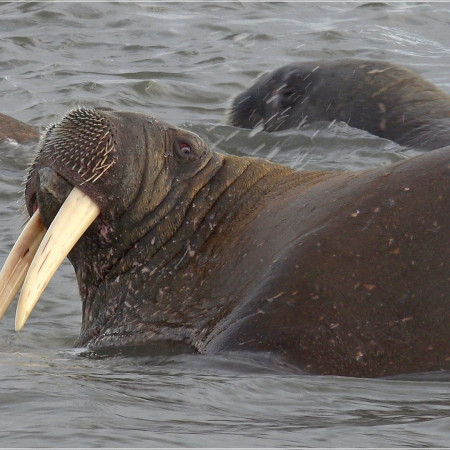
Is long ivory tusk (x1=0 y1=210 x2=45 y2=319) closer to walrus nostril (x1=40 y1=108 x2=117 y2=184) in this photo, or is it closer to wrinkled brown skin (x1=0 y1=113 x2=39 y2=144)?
walrus nostril (x1=40 y1=108 x2=117 y2=184)

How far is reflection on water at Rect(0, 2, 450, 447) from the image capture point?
4941 mm

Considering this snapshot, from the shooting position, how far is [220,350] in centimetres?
629

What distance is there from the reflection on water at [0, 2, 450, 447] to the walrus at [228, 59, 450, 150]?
0.20m

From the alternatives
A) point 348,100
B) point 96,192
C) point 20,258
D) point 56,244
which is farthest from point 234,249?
point 348,100

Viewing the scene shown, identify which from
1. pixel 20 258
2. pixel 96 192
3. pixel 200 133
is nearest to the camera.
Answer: pixel 96 192

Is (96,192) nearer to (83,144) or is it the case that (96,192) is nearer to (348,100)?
(83,144)

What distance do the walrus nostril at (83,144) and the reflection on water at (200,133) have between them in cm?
100

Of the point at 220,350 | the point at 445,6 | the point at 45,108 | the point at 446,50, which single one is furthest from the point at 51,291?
the point at 445,6

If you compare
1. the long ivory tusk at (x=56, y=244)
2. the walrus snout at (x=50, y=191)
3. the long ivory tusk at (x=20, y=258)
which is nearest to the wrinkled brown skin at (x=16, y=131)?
the long ivory tusk at (x=20, y=258)

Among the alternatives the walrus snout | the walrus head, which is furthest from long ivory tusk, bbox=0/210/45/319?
the walrus snout

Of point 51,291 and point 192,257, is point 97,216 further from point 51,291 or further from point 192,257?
point 51,291

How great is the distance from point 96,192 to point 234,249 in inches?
30.5

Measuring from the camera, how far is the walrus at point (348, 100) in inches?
495

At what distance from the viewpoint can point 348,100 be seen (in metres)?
13.2
